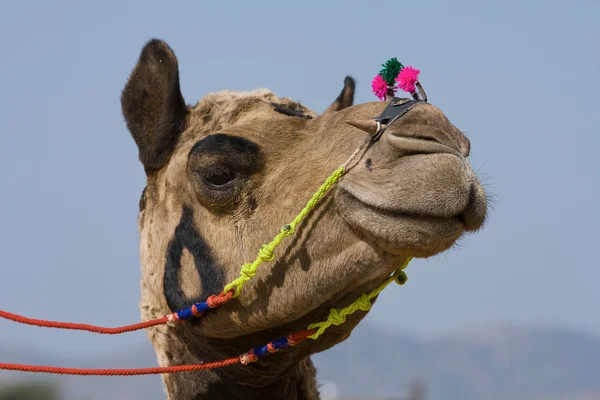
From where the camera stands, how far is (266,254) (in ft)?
15.9

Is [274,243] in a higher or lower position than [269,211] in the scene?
lower

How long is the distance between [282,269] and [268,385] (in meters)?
0.83

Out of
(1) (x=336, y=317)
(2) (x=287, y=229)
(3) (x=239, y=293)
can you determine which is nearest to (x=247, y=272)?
(3) (x=239, y=293)

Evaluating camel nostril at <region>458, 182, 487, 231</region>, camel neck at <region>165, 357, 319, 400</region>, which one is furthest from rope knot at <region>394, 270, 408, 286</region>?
camel neck at <region>165, 357, 319, 400</region>

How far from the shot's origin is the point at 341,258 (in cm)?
466

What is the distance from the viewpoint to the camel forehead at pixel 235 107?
18.2ft

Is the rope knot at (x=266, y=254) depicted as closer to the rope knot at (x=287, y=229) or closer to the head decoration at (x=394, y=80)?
the rope knot at (x=287, y=229)

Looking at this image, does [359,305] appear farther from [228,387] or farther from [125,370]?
[125,370]

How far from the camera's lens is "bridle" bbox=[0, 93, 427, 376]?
15.5 feet

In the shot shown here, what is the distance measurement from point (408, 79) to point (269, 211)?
2.93 ft

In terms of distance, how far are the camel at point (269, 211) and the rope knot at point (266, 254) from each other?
56mm

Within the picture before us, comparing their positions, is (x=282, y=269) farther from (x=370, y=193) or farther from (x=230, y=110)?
(x=230, y=110)

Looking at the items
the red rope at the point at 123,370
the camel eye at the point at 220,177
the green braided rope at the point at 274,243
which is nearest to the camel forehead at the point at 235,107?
the camel eye at the point at 220,177

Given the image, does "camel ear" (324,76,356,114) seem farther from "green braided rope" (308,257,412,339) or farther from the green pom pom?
"green braided rope" (308,257,412,339)
